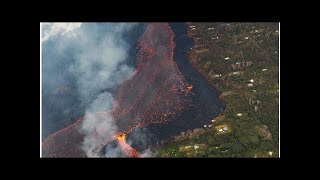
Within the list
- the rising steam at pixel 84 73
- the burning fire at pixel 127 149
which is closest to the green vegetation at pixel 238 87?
the burning fire at pixel 127 149

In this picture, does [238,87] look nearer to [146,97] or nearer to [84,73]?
[146,97]

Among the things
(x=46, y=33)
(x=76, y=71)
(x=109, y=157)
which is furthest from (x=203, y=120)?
(x=46, y=33)

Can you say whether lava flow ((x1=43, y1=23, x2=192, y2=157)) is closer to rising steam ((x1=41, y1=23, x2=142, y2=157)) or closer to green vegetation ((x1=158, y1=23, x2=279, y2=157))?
rising steam ((x1=41, y1=23, x2=142, y2=157))

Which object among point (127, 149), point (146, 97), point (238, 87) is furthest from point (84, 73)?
point (238, 87)

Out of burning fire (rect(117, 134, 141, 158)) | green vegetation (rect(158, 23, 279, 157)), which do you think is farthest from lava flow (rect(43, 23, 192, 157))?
green vegetation (rect(158, 23, 279, 157))

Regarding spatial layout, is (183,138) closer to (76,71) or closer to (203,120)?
(203,120)
